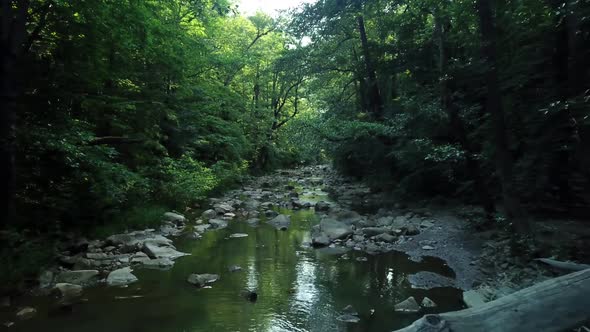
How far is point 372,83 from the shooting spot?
17.2 meters

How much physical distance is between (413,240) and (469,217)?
1953mm

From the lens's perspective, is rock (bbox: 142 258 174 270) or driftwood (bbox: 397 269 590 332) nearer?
driftwood (bbox: 397 269 590 332)

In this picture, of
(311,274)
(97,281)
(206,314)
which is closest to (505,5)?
(311,274)

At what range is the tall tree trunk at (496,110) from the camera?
6.97 meters

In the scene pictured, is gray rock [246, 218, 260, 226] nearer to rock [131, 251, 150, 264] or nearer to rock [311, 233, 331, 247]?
rock [311, 233, 331, 247]

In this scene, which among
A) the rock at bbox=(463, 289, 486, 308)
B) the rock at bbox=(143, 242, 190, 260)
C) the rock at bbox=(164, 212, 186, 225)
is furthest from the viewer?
Result: the rock at bbox=(164, 212, 186, 225)

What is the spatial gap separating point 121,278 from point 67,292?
3.01ft

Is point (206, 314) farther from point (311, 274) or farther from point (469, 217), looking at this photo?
point (469, 217)

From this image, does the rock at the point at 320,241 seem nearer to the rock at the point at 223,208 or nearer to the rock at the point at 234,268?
the rock at the point at 234,268

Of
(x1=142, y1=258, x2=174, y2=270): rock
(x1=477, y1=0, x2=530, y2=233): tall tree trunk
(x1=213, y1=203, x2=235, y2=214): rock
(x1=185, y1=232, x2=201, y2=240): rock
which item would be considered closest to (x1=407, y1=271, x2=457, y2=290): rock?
(x1=477, y1=0, x2=530, y2=233): tall tree trunk

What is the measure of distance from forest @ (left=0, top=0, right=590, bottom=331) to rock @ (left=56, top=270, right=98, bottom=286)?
42 centimetres

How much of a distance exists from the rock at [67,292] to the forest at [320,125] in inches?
20.9

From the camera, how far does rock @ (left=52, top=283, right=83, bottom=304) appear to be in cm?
585

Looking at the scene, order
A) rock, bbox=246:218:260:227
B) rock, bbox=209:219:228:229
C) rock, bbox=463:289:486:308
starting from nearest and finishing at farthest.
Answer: rock, bbox=463:289:486:308 → rock, bbox=209:219:228:229 → rock, bbox=246:218:260:227
